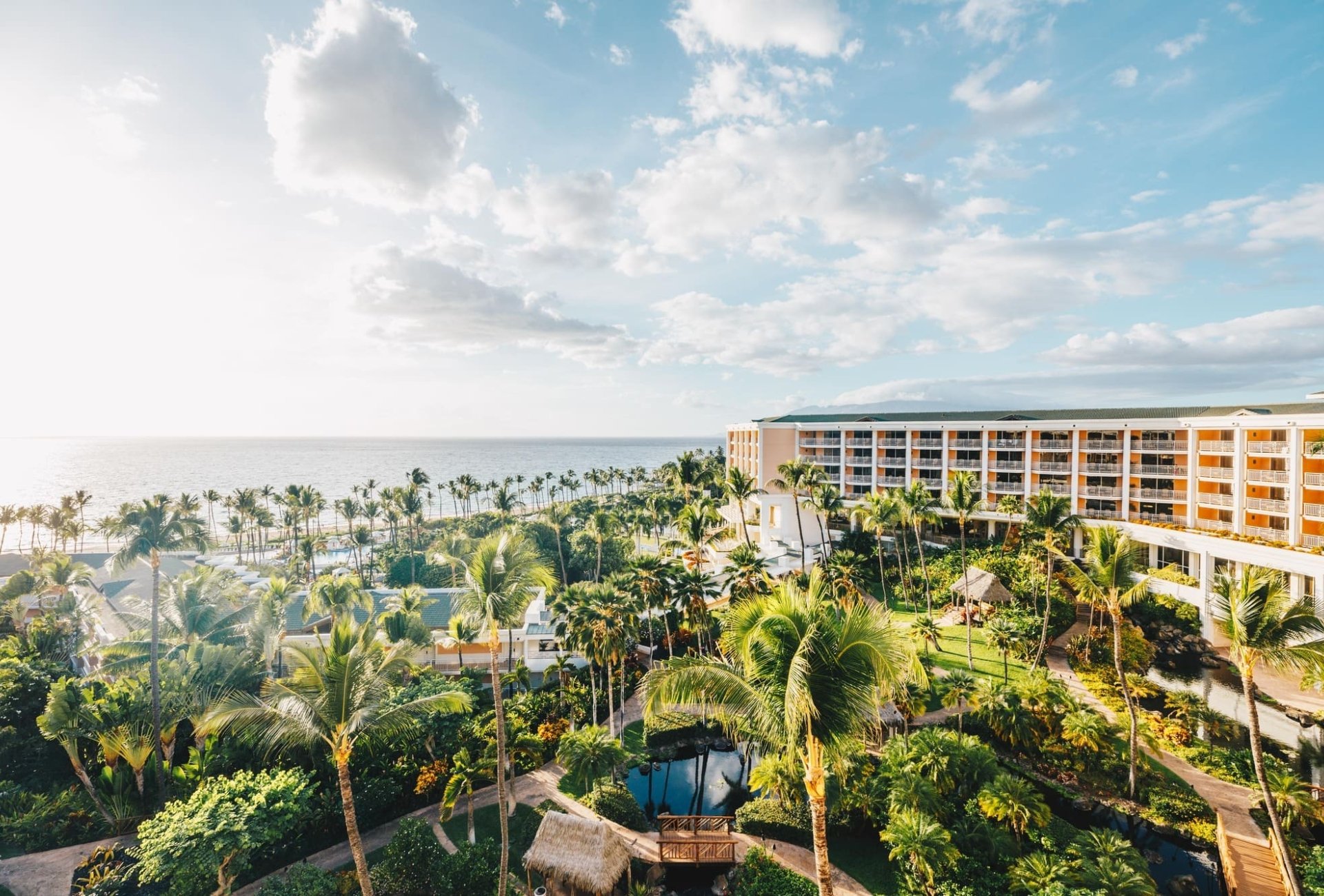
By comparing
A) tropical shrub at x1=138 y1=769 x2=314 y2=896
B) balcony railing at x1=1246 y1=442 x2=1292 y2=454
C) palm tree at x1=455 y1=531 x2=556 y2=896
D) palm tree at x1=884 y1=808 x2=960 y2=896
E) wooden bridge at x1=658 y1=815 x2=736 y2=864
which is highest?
balcony railing at x1=1246 y1=442 x2=1292 y2=454

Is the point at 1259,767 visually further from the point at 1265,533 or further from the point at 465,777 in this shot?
the point at 1265,533

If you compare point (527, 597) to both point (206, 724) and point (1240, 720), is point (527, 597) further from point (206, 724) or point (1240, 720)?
point (1240, 720)

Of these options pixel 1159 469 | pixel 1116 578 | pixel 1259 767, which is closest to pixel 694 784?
pixel 1259 767

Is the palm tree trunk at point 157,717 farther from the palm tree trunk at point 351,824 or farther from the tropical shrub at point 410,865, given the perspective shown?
the palm tree trunk at point 351,824

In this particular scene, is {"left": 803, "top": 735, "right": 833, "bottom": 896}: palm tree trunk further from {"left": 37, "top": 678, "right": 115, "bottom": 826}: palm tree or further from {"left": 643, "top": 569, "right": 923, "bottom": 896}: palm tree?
{"left": 37, "top": 678, "right": 115, "bottom": 826}: palm tree

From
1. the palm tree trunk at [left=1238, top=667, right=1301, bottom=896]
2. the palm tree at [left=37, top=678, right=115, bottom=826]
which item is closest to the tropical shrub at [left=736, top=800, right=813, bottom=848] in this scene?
the palm tree trunk at [left=1238, top=667, right=1301, bottom=896]

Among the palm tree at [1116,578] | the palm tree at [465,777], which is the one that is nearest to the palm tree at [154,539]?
the palm tree at [465,777]

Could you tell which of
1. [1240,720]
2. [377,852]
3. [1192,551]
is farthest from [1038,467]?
[377,852]
